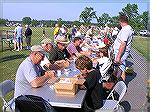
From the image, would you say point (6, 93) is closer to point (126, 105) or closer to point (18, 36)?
point (126, 105)

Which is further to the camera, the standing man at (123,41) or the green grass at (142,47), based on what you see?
the green grass at (142,47)

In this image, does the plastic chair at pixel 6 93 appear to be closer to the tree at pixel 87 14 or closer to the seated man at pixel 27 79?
the seated man at pixel 27 79

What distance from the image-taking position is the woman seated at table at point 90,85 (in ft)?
12.1

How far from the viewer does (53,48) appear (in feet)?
21.2

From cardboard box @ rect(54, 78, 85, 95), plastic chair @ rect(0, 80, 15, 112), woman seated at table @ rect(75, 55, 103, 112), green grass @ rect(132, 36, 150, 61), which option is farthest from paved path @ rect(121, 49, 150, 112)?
green grass @ rect(132, 36, 150, 61)

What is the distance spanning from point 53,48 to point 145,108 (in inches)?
92.1

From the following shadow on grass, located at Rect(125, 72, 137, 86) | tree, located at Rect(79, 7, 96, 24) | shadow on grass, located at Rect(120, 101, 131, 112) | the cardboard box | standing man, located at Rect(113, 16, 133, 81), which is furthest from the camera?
tree, located at Rect(79, 7, 96, 24)

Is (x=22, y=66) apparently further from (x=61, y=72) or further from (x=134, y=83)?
(x=134, y=83)

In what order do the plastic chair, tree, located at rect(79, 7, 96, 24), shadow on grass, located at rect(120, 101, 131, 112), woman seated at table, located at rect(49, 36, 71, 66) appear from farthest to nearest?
tree, located at rect(79, 7, 96, 24) → woman seated at table, located at rect(49, 36, 71, 66) → shadow on grass, located at rect(120, 101, 131, 112) → the plastic chair

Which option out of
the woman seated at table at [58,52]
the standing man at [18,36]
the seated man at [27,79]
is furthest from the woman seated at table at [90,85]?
the standing man at [18,36]

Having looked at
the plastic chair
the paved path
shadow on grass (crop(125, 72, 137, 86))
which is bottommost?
shadow on grass (crop(125, 72, 137, 86))

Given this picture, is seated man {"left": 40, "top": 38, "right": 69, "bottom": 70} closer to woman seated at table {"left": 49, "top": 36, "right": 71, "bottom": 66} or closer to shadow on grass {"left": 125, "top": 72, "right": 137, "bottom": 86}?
woman seated at table {"left": 49, "top": 36, "right": 71, "bottom": 66}

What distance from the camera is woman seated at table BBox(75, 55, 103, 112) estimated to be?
3.68 metres

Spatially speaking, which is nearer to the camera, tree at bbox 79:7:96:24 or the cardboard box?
the cardboard box
